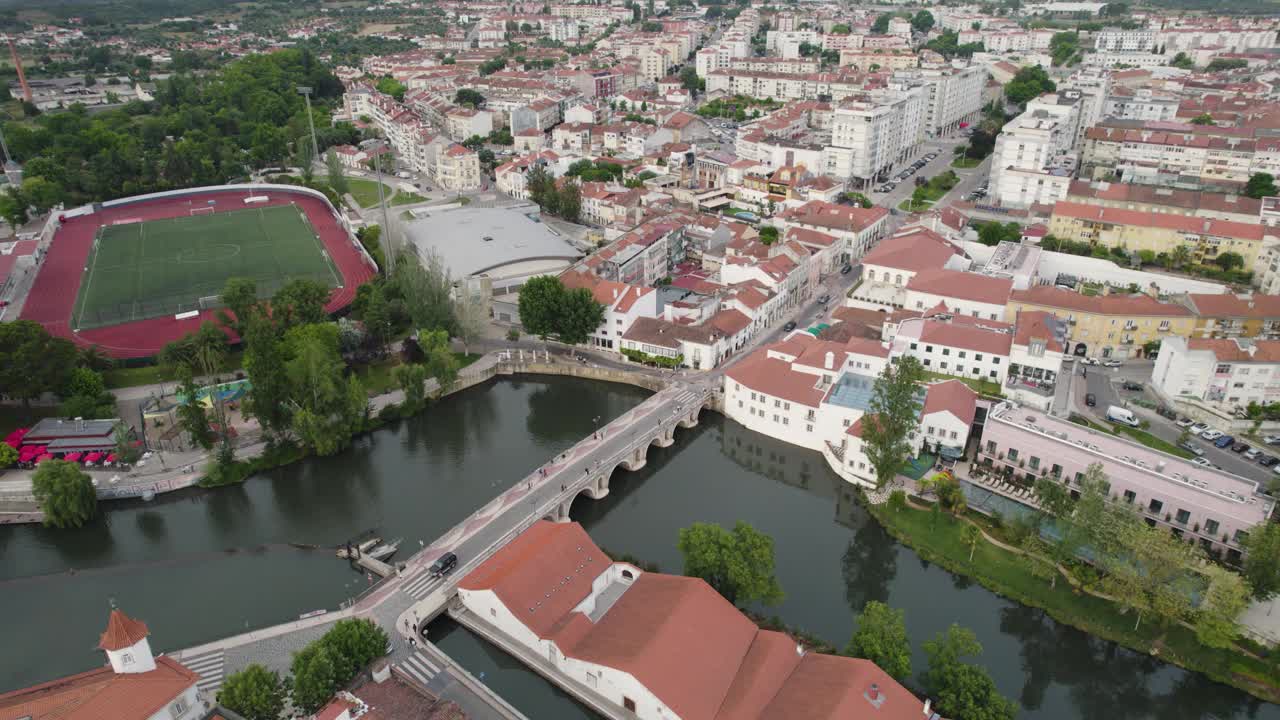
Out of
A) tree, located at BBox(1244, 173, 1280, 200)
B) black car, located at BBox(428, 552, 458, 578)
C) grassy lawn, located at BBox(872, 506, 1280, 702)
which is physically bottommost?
grassy lawn, located at BBox(872, 506, 1280, 702)

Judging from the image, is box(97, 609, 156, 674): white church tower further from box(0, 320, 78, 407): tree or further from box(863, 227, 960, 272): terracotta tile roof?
box(863, 227, 960, 272): terracotta tile roof

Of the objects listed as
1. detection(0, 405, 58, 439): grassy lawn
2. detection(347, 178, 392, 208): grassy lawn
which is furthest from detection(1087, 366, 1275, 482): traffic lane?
detection(347, 178, 392, 208): grassy lawn

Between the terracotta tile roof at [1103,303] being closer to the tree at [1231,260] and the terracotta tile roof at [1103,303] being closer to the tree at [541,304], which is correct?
the tree at [1231,260]

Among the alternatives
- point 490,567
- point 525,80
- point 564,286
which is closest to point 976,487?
point 490,567

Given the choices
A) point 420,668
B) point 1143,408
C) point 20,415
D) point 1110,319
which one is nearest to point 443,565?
point 420,668

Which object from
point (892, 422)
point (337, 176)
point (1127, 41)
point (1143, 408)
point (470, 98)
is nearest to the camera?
point (892, 422)

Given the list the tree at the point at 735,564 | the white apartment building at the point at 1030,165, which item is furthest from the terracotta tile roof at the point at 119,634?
the white apartment building at the point at 1030,165

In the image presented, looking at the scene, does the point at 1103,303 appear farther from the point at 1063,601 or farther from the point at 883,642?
the point at 883,642
